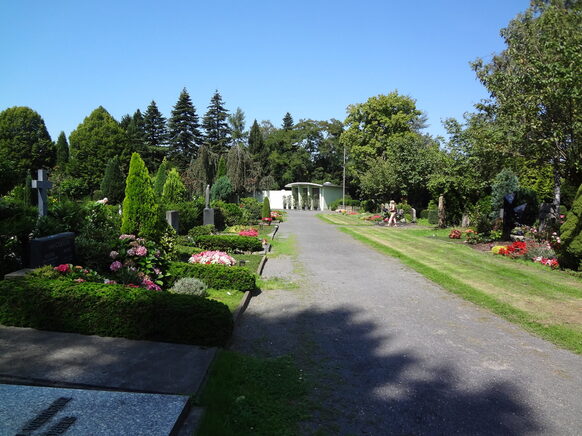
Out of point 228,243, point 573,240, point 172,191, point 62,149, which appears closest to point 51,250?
point 228,243

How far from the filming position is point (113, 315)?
5066 millimetres

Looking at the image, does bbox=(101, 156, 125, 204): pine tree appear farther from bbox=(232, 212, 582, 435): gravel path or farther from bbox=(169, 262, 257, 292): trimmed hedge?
bbox=(232, 212, 582, 435): gravel path

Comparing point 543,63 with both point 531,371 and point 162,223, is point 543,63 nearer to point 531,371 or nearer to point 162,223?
point 531,371

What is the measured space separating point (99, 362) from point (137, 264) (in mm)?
4005

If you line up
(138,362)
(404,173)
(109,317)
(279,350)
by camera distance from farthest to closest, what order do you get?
(404,173) → (279,350) → (109,317) → (138,362)

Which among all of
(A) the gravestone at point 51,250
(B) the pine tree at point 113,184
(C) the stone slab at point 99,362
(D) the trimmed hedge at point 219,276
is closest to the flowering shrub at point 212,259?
(D) the trimmed hedge at point 219,276

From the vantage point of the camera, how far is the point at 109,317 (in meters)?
5.07

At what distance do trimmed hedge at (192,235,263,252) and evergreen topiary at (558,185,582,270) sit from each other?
30.0 feet

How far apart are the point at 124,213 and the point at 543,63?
1379 centimetres

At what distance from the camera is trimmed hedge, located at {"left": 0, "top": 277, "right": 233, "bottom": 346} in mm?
5059

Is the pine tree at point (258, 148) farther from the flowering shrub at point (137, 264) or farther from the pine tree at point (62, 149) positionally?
the flowering shrub at point (137, 264)

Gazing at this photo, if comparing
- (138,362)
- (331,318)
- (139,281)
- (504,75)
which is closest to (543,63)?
(504,75)

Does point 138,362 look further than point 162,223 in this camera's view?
No

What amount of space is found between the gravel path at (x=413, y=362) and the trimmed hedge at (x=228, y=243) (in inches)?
205
